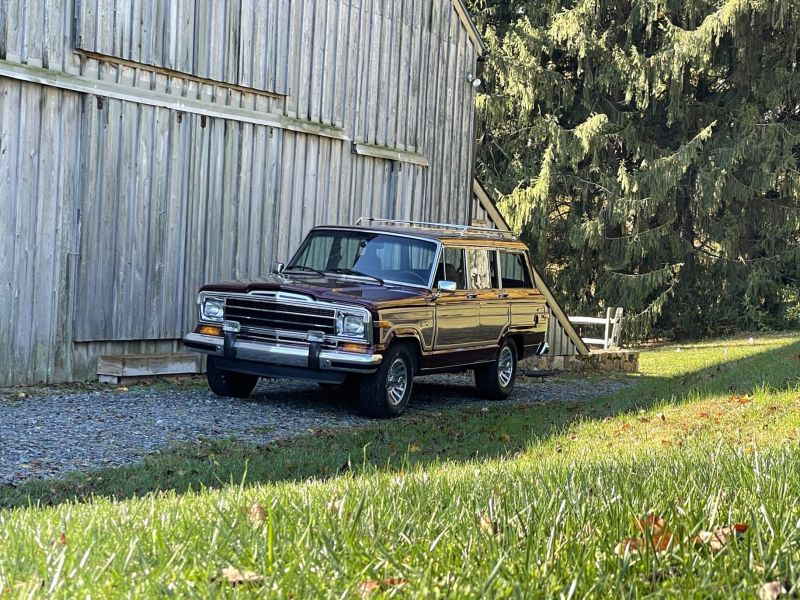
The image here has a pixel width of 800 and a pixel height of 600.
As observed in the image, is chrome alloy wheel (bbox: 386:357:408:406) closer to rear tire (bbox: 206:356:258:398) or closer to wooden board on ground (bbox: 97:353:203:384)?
rear tire (bbox: 206:356:258:398)

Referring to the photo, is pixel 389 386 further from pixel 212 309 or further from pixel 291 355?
pixel 212 309

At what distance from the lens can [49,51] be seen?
12.8m

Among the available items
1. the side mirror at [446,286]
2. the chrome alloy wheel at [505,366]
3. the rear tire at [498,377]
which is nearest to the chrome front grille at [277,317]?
the side mirror at [446,286]

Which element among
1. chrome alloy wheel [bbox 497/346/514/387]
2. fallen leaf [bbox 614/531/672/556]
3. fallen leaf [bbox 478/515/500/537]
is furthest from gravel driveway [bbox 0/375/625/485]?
fallen leaf [bbox 614/531/672/556]

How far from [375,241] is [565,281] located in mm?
21086

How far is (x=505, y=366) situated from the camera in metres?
14.9

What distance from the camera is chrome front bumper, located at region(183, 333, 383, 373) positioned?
11562mm

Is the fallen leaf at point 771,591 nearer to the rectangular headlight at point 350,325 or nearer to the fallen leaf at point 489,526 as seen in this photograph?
the fallen leaf at point 489,526

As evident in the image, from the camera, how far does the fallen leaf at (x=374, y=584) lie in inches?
128

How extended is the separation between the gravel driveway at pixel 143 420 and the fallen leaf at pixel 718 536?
5.30 meters

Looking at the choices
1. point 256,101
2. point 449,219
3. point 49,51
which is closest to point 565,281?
point 449,219

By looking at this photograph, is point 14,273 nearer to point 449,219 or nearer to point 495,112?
point 449,219

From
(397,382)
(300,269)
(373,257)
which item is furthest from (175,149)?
(397,382)

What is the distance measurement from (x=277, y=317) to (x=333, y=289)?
2.15 ft
